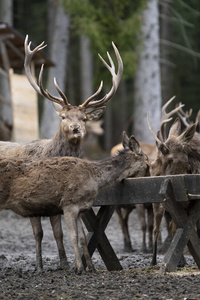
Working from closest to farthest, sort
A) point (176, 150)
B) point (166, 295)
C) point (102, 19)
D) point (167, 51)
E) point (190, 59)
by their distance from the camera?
point (166, 295) → point (176, 150) → point (102, 19) → point (167, 51) → point (190, 59)

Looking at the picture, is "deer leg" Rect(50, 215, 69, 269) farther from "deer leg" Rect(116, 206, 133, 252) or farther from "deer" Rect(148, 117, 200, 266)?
"deer leg" Rect(116, 206, 133, 252)

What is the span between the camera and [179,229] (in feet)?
22.7

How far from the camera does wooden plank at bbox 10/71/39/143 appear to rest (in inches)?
659

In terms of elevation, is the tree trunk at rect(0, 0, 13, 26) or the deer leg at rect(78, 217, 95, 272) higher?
the tree trunk at rect(0, 0, 13, 26)

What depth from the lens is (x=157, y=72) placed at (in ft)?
60.6

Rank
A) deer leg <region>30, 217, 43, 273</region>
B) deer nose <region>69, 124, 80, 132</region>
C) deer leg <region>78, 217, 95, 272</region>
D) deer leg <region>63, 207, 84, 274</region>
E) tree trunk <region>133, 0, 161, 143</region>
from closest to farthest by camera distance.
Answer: deer leg <region>63, 207, 84, 274</region> → deer leg <region>78, 217, 95, 272</region> → deer leg <region>30, 217, 43, 273</region> → deer nose <region>69, 124, 80, 132</region> → tree trunk <region>133, 0, 161, 143</region>

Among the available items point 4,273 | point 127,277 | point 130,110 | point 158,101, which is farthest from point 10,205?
point 130,110

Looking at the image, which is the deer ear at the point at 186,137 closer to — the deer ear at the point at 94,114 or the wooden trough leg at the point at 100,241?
the deer ear at the point at 94,114

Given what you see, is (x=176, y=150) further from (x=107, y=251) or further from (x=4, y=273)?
(x=4, y=273)

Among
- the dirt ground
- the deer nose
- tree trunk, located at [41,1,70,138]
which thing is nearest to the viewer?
the dirt ground

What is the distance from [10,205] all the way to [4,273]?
951mm

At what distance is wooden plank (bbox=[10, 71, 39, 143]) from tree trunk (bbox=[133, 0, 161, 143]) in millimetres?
3195

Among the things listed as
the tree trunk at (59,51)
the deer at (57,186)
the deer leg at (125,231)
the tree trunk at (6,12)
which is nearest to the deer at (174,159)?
the deer at (57,186)

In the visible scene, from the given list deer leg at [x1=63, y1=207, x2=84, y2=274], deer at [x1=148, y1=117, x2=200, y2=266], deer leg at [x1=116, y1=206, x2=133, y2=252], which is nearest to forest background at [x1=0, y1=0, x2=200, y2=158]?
deer leg at [x1=116, y1=206, x2=133, y2=252]
